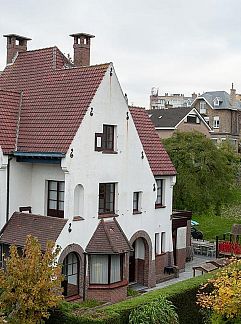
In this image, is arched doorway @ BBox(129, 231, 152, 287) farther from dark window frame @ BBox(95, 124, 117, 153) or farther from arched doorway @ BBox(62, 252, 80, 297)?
dark window frame @ BBox(95, 124, 117, 153)

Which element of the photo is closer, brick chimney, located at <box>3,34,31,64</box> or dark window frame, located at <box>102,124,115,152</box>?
dark window frame, located at <box>102,124,115,152</box>

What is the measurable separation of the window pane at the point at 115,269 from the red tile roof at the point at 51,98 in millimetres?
5201

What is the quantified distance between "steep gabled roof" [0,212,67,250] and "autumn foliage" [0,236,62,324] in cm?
543

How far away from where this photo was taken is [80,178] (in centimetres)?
2364

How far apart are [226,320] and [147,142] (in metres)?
12.6

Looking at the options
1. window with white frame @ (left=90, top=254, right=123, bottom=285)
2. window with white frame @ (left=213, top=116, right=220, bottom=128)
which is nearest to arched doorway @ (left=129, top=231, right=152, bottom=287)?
window with white frame @ (left=90, top=254, right=123, bottom=285)

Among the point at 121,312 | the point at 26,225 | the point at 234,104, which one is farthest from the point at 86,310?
the point at 234,104

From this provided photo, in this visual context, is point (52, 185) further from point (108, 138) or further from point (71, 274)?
point (71, 274)

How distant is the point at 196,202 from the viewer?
1485 inches

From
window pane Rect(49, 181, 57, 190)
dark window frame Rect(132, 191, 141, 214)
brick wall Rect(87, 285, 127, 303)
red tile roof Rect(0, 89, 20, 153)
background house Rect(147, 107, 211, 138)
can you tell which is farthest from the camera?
background house Rect(147, 107, 211, 138)

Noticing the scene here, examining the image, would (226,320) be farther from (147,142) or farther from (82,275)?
(147,142)

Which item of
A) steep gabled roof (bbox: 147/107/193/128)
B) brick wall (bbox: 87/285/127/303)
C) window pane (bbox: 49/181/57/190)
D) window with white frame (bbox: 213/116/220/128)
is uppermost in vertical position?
window with white frame (bbox: 213/116/220/128)

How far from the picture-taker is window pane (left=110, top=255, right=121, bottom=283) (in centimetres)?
2431

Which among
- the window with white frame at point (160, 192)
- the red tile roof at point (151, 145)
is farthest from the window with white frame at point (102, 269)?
the red tile roof at point (151, 145)
